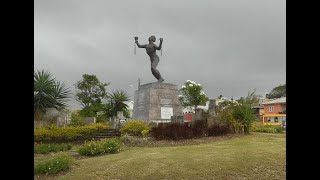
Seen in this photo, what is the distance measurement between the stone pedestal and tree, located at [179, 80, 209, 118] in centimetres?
114

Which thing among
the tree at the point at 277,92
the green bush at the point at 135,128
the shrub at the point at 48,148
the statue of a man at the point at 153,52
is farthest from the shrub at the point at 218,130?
the tree at the point at 277,92

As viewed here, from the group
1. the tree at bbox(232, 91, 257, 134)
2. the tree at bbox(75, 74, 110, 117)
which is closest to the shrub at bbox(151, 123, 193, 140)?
the tree at bbox(232, 91, 257, 134)

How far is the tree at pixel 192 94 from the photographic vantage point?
21953mm

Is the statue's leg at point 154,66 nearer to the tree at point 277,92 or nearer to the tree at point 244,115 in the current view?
the tree at point 244,115

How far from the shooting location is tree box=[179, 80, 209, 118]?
21953 millimetres

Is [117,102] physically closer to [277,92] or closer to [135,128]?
[135,128]

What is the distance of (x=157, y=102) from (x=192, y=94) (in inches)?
121

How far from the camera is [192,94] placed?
72.9ft

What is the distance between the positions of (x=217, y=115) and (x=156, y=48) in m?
6.37

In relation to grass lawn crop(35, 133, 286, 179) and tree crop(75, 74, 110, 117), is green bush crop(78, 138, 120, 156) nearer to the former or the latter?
grass lawn crop(35, 133, 286, 179)
